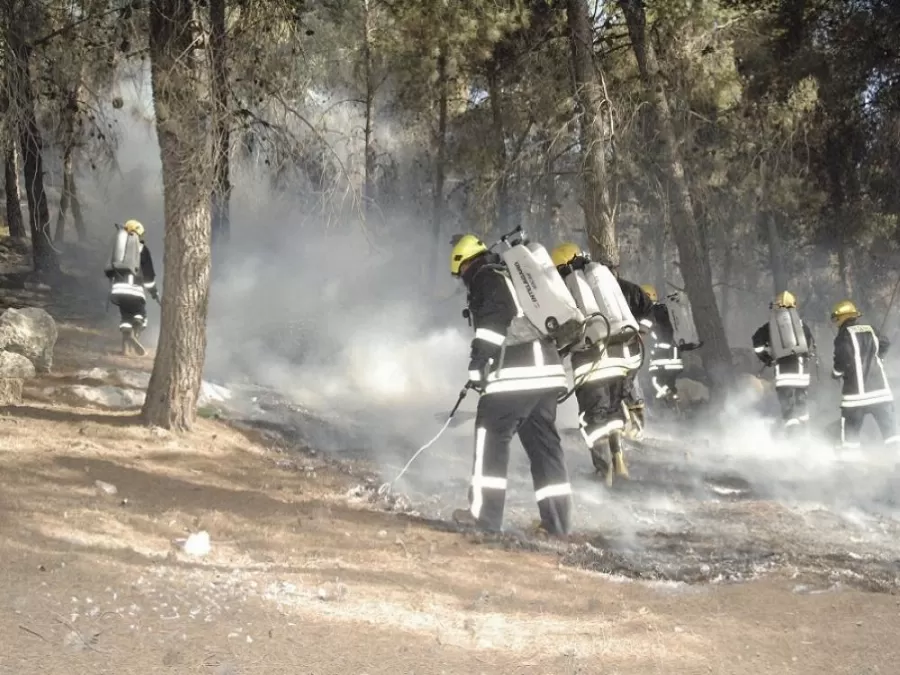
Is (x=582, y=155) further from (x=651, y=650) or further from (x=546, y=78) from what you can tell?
(x=651, y=650)

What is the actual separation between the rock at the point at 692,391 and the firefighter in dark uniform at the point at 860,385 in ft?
11.0

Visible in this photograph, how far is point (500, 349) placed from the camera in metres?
4.96

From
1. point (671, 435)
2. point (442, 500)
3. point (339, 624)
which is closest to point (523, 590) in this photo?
point (339, 624)

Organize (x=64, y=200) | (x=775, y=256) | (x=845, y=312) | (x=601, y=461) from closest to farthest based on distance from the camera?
(x=601, y=461) < (x=845, y=312) < (x=64, y=200) < (x=775, y=256)

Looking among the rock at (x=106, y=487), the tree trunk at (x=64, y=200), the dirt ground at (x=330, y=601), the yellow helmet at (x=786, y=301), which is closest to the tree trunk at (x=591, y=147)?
the yellow helmet at (x=786, y=301)

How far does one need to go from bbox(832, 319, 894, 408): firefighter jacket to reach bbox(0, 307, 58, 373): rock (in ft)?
28.6

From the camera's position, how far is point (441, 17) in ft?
53.2

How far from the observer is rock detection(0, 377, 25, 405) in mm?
6641

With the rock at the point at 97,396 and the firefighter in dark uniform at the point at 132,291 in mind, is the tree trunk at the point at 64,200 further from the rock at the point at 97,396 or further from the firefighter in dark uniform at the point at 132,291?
the rock at the point at 97,396

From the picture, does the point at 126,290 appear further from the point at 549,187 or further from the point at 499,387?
the point at 549,187

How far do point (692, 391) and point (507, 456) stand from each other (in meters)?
8.04

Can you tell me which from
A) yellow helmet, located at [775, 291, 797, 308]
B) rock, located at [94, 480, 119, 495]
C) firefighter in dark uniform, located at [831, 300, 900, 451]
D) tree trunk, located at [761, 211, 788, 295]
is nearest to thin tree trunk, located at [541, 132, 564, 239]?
yellow helmet, located at [775, 291, 797, 308]

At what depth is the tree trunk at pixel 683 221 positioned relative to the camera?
11805mm

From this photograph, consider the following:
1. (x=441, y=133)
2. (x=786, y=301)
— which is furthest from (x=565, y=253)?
(x=441, y=133)
